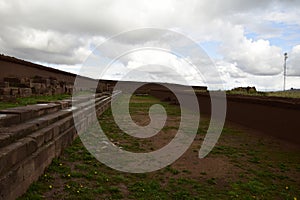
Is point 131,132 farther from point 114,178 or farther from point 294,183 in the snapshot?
point 294,183

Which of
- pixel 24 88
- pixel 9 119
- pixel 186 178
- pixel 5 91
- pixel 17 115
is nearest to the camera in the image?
pixel 9 119

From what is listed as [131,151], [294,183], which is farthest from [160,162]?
[294,183]

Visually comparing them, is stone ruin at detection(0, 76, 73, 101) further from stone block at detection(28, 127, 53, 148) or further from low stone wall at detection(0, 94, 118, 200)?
stone block at detection(28, 127, 53, 148)

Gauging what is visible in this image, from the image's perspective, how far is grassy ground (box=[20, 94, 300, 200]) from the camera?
130 inches

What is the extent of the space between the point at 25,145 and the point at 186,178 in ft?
7.33

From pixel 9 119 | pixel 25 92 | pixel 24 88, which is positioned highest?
pixel 24 88

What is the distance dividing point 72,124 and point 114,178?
2418mm

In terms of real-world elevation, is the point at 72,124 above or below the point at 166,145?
Result: above

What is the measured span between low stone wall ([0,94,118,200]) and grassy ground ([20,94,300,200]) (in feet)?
0.57

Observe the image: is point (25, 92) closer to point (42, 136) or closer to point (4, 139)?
point (42, 136)

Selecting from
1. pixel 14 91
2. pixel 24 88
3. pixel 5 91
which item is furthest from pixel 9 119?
pixel 24 88

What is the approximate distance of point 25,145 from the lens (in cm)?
310

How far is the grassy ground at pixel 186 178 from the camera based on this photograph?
3300 millimetres

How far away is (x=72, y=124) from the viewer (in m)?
5.84
